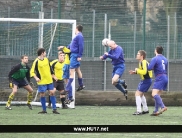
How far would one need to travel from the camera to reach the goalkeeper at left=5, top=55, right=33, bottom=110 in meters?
18.6

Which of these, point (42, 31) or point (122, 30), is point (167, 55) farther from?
point (42, 31)

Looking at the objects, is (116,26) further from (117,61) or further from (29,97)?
(29,97)

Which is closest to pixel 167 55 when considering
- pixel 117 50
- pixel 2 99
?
pixel 117 50

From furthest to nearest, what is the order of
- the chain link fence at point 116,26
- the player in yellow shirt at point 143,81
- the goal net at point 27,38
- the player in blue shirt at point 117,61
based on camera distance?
the chain link fence at point 116,26
the goal net at point 27,38
the player in blue shirt at point 117,61
the player in yellow shirt at point 143,81

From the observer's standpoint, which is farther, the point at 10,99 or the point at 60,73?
the point at 60,73

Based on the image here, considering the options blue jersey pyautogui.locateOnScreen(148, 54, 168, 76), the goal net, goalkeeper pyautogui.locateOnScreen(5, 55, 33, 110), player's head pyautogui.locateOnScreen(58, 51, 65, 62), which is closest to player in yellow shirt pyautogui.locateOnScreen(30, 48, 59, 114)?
goalkeeper pyautogui.locateOnScreen(5, 55, 33, 110)

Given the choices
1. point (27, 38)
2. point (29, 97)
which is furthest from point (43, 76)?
point (27, 38)

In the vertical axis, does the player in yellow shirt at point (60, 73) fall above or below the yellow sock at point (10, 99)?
above

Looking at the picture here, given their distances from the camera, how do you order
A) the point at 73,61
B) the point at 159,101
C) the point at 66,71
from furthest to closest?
the point at 66,71, the point at 73,61, the point at 159,101

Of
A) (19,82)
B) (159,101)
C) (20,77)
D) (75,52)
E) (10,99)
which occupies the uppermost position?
(75,52)

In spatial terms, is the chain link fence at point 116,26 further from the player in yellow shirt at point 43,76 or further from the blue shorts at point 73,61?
the player in yellow shirt at point 43,76

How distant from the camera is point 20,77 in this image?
18781 millimetres

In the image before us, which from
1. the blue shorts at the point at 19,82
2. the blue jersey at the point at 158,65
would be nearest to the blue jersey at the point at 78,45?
the blue shorts at the point at 19,82

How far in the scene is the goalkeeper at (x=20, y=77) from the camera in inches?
731
